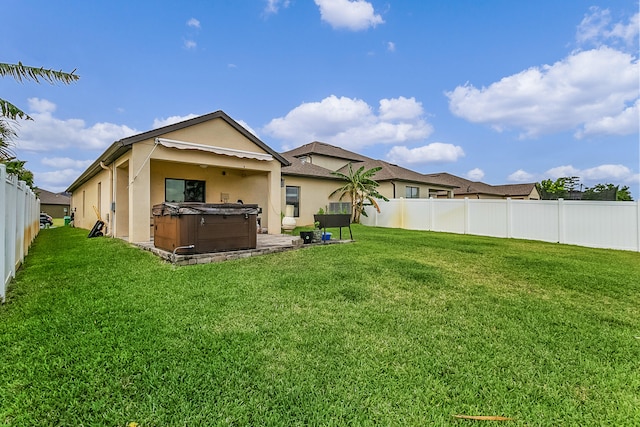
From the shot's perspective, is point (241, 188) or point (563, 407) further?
point (241, 188)

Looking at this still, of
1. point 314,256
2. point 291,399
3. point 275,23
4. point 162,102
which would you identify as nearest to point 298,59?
point 275,23

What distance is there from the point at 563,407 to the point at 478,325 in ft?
4.99

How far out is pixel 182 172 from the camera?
1334cm

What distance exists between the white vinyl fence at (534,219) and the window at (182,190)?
37.8 ft

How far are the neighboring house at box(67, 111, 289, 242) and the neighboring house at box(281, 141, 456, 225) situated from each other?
3938mm

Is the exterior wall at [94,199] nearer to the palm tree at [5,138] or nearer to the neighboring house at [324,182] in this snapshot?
the palm tree at [5,138]

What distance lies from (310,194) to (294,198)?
49.6 inches

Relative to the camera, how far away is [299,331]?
358 centimetres

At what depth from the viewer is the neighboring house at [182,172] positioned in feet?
31.9

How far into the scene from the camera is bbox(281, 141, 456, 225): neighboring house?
19.0 meters

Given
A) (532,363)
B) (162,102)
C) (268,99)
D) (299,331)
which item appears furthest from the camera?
(268,99)

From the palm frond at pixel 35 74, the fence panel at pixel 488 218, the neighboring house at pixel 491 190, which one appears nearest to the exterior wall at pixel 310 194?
the fence panel at pixel 488 218

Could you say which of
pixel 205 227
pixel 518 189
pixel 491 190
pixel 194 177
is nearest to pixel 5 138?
pixel 194 177

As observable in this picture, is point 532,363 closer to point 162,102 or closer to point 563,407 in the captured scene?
point 563,407
